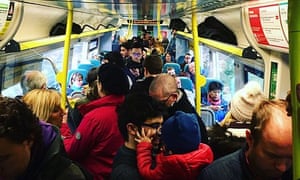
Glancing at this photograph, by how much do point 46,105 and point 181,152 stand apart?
1.08 meters

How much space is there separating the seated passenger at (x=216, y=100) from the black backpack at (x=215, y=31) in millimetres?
433

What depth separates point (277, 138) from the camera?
151 centimetres

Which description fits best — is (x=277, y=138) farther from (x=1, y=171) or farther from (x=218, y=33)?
(x=218, y=33)

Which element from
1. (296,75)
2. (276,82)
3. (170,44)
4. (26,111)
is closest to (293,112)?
(296,75)

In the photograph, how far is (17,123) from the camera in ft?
4.90

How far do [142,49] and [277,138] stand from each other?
515cm

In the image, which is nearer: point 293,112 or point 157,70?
point 293,112

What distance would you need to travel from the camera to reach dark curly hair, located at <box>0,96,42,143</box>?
1.47 metres

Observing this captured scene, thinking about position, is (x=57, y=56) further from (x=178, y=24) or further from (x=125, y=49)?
(x=125, y=49)

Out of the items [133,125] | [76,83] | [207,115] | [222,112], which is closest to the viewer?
[133,125]

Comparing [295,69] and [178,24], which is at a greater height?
[178,24]

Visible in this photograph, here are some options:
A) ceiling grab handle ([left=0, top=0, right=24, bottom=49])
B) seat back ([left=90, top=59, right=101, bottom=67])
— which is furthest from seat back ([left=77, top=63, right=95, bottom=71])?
ceiling grab handle ([left=0, top=0, right=24, bottom=49])

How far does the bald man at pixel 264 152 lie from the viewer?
1515mm

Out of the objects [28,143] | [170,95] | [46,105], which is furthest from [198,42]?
[28,143]
